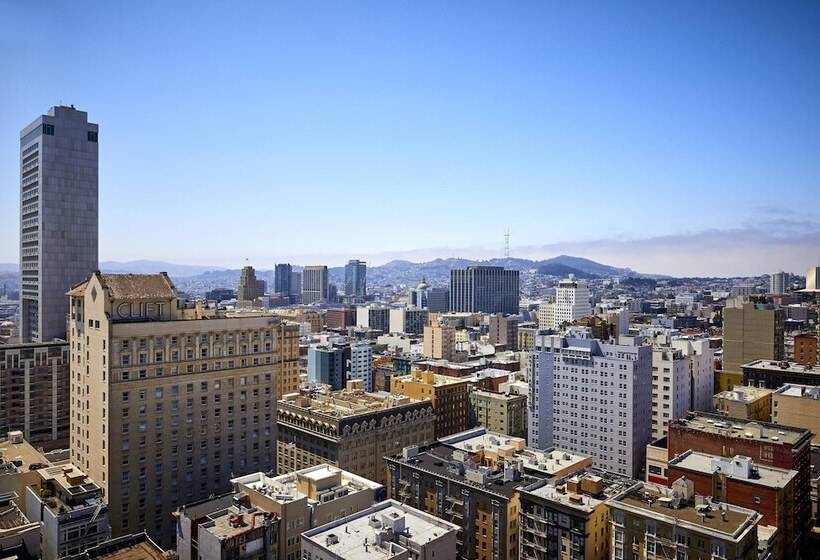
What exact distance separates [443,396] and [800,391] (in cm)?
6945

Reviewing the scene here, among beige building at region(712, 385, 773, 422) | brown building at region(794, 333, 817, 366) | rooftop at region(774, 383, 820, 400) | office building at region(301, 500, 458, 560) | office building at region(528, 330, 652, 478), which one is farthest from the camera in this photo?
brown building at region(794, 333, 817, 366)

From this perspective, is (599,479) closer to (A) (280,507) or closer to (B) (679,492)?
(B) (679,492)

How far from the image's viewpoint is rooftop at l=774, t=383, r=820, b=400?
111 m

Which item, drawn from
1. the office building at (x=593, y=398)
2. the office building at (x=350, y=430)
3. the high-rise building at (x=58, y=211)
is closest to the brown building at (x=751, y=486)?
the office building at (x=593, y=398)

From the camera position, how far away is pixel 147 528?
72.2 meters

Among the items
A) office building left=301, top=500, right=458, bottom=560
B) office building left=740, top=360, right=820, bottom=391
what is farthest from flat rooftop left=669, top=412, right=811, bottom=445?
office building left=301, top=500, right=458, bottom=560

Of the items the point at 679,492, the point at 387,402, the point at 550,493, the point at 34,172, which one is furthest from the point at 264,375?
the point at 34,172

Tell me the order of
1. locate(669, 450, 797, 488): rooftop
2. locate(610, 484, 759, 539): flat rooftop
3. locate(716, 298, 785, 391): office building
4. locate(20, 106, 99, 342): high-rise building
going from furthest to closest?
locate(716, 298, 785, 391): office building
locate(20, 106, 99, 342): high-rise building
locate(669, 450, 797, 488): rooftop
locate(610, 484, 759, 539): flat rooftop

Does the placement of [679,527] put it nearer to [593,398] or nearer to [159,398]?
[593,398]

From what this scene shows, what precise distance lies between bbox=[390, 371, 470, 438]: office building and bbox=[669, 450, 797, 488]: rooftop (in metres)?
57.4

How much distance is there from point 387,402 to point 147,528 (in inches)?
1916

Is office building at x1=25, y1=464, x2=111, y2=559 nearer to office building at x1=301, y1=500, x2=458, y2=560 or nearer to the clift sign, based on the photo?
the clift sign

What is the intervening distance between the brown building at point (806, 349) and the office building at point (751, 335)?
5.67 metres

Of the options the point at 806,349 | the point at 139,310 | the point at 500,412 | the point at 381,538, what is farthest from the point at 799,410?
the point at 139,310
